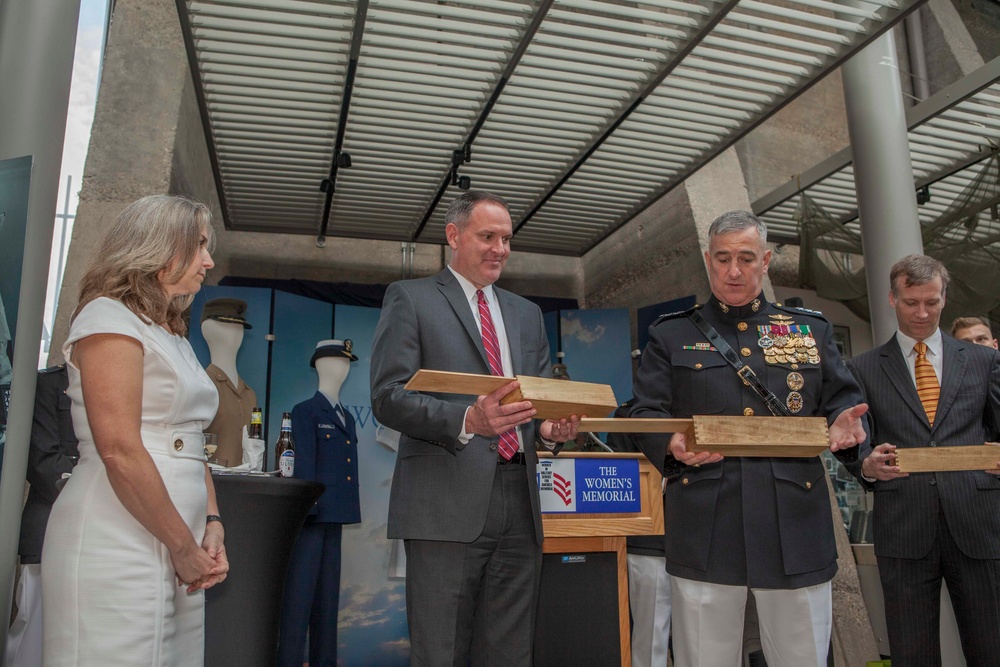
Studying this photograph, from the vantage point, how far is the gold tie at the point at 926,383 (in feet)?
9.90

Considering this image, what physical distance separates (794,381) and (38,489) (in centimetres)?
303

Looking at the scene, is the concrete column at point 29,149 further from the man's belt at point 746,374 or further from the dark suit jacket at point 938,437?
the dark suit jacket at point 938,437

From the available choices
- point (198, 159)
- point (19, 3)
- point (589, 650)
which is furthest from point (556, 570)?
point (198, 159)

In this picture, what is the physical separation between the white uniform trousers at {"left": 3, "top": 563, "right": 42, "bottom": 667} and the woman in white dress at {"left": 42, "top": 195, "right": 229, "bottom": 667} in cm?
201

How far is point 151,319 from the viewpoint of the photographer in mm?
1881

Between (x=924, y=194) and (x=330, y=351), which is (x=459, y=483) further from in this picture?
(x=924, y=194)

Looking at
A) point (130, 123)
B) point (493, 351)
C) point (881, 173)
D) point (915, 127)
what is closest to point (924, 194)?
point (915, 127)

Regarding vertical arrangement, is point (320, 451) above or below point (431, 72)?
below

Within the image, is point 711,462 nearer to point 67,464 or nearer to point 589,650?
point 589,650

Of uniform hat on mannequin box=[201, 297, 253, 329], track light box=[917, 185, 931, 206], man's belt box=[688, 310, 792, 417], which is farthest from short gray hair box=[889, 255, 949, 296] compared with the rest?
track light box=[917, 185, 931, 206]

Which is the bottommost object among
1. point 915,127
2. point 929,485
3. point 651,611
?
point 651,611

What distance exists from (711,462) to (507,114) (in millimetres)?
4006

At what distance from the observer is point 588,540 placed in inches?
151

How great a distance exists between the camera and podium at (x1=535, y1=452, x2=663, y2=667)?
3.68 metres
